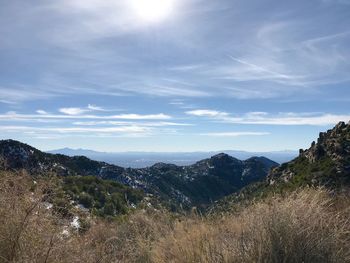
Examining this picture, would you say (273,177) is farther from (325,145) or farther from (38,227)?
(38,227)

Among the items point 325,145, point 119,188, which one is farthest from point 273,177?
point 119,188

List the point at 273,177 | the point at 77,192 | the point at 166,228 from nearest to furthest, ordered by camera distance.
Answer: the point at 166,228 < the point at 77,192 < the point at 273,177

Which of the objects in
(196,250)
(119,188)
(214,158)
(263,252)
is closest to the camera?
(263,252)

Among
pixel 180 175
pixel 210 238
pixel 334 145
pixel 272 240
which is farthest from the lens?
pixel 180 175

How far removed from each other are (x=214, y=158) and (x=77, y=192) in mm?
133704

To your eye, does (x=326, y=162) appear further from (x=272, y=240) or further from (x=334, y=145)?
(x=272, y=240)

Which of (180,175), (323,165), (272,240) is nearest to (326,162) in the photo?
(323,165)

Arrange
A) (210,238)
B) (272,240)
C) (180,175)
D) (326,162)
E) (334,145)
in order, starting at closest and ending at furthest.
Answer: (272,240) < (210,238) < (326,162) < (334,145) < (180,175)

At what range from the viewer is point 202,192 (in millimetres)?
119000

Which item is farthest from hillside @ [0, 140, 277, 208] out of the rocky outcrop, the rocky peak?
the rocky peak

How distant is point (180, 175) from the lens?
404 feet

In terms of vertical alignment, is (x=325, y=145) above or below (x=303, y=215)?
above

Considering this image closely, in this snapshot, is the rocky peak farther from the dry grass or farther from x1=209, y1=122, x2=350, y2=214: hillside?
the dry grass

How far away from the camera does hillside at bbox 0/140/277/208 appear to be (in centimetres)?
6931
